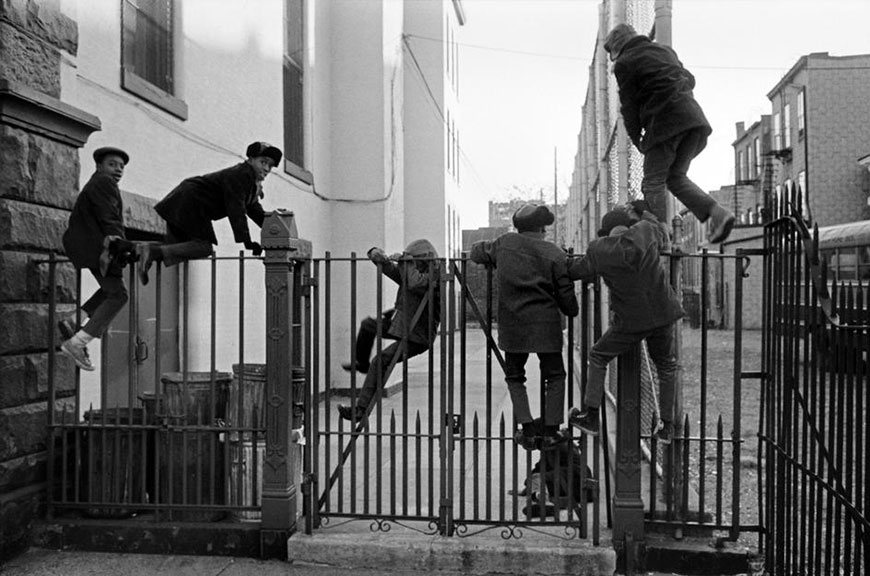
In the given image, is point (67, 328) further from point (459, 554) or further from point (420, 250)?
point (459, 554)

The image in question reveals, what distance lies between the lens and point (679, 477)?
5477mm

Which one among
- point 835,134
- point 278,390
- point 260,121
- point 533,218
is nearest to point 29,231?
point 278,390

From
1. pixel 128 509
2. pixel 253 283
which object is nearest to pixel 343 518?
pixel 128 509

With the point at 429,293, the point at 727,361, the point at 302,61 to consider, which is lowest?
the point at 727,361

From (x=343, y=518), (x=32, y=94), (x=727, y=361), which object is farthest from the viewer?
(x=727, y=361)

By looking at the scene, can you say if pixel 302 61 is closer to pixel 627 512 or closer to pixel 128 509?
pixel 128 509

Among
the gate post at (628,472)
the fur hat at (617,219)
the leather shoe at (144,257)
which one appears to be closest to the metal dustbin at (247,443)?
the leather shoe at (144,257)

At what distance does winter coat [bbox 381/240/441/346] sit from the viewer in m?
5.57

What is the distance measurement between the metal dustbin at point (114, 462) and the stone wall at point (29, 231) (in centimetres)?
31

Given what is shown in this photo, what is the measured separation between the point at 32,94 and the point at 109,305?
1452 millimetres

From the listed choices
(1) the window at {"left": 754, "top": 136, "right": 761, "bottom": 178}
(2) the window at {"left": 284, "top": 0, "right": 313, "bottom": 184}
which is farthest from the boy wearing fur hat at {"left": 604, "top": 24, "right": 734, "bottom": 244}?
(1) the window at {"left": 754, "top": 136, "right": 761, "bottom": 178}

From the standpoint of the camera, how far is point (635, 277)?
5.01 m

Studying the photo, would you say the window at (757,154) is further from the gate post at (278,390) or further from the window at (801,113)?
the gate post at (278,390)

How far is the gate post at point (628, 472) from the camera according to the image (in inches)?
205
